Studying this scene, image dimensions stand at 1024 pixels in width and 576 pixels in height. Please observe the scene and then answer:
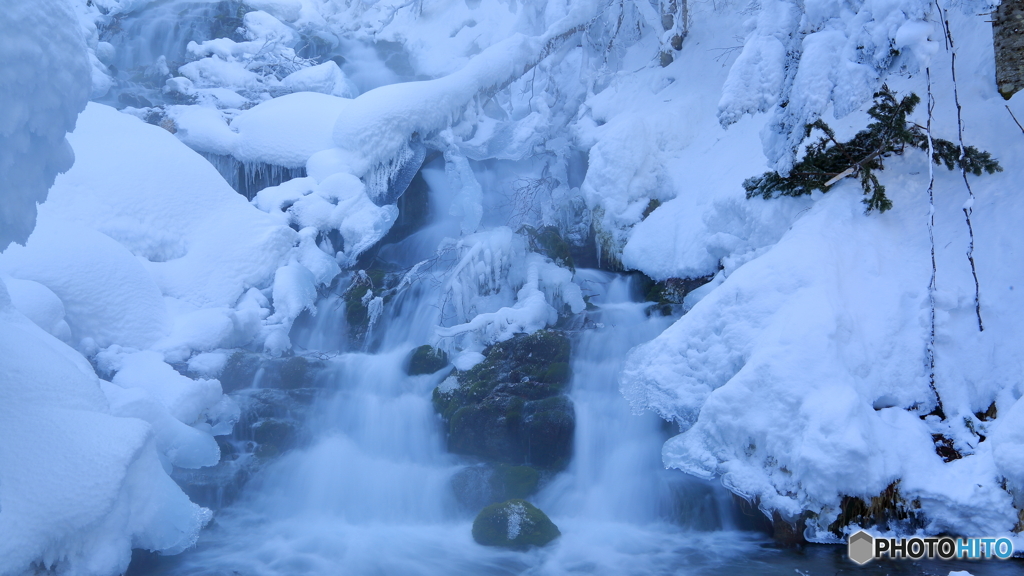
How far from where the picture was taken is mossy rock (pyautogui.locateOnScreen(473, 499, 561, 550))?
5.34 m

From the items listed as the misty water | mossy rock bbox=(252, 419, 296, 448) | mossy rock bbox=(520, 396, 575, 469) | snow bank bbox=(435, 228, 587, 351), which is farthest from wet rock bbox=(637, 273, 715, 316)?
mossy rock bbox=(252, 419, 296, 448)

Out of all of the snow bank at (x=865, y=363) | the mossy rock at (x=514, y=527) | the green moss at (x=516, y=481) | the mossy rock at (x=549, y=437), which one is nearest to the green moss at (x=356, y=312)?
the mossy rock at (x=549, y=437)

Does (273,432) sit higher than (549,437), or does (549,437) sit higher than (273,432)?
(549,437)

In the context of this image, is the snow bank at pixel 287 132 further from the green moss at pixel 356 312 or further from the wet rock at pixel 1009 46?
the wet rock at pixel 1009 46

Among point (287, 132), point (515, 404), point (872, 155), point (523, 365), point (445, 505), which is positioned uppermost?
point (287, 132)

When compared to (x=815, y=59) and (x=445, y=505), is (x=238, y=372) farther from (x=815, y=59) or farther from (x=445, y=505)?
(x=815, y=59)

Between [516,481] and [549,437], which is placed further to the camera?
[549,437]

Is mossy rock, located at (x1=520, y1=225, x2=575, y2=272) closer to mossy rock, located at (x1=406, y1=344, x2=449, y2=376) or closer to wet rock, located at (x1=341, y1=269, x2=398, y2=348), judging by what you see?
mossy rock, located at (x1=406, y1=344, x2=449, y2=376)

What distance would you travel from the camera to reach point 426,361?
7535mm

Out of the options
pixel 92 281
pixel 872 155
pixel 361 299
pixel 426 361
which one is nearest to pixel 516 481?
pixel 426 361

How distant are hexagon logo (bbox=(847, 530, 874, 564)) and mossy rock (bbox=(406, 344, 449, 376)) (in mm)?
4460

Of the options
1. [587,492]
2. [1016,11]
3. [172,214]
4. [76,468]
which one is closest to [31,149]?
[76,468]

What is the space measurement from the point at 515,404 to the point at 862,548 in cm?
320

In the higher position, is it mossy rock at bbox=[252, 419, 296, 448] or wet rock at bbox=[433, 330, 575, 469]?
wet rock at bbox=[433, 330, 575, 469]
